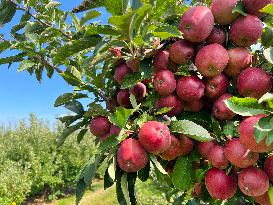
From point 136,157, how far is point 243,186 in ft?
1.19

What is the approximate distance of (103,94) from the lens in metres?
1.73

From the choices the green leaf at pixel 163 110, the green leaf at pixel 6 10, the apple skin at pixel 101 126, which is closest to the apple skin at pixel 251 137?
the green leaf at pixel 163 110

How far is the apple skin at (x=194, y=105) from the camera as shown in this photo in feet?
4.70

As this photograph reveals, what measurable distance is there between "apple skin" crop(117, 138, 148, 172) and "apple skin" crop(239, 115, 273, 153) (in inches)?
13.3

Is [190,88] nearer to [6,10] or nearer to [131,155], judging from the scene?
[131,155]

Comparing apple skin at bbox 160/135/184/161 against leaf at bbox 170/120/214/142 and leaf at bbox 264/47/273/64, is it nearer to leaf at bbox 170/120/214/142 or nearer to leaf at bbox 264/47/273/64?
leaf at bbox 170/120/214/142

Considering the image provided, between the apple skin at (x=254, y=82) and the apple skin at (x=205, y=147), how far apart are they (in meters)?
0.21

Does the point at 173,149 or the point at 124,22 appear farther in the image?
the point at 173,149

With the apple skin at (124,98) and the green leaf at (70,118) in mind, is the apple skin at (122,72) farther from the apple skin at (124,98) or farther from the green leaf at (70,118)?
the green leaf at (70,118)

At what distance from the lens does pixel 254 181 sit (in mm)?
1260

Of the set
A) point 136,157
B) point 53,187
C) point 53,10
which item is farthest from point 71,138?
point 136,157

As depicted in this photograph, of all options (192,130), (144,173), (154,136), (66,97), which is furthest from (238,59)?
(66,97)

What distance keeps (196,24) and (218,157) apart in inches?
17.8

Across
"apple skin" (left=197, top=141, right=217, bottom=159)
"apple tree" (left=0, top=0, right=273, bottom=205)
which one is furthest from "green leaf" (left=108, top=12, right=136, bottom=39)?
"apple skin" (left=197, top=141, right=217, bottom=159)
